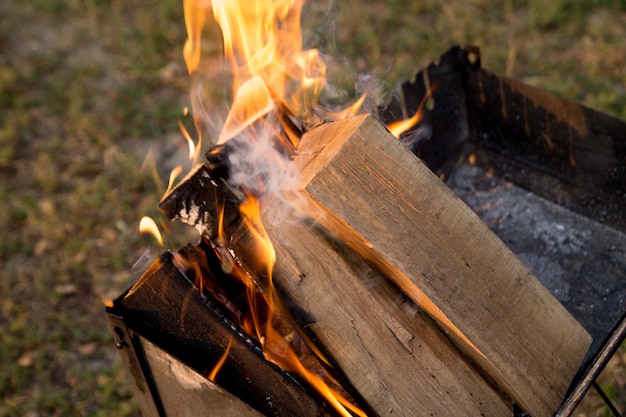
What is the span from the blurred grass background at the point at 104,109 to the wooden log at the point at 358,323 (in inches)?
56.8

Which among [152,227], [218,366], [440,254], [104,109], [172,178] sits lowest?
[104,109]

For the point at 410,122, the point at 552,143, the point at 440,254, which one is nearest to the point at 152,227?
the point at 440,254

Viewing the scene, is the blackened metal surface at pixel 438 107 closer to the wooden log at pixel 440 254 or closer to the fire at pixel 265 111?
the fire at pixel 265 111

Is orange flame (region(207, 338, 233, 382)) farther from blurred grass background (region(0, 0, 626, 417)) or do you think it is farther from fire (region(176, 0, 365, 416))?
blurred grass background (region(0, 0, 626, 417))

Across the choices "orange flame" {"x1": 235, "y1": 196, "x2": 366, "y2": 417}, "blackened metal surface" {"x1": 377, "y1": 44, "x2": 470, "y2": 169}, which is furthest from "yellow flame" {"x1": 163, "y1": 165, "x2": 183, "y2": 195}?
"blackened metal surface" {"x1": 377, "y1": 44, "x2": 470, "y2": 169}

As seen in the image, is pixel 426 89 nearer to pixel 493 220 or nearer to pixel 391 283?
pixel 493 220

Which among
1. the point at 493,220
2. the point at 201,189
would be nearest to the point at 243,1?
the point at 201,189

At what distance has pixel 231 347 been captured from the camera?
1.66m

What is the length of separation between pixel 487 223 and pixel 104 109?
311 cm

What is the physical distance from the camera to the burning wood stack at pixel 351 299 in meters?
1.65

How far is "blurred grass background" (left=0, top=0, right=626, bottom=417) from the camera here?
10.6ft

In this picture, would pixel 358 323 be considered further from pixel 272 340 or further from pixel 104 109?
pixel 104 109

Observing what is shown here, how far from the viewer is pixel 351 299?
169 centimetres

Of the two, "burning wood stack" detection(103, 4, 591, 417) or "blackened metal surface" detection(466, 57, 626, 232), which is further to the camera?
"blackened metal surface" detection(466, 57, 626, 232)
